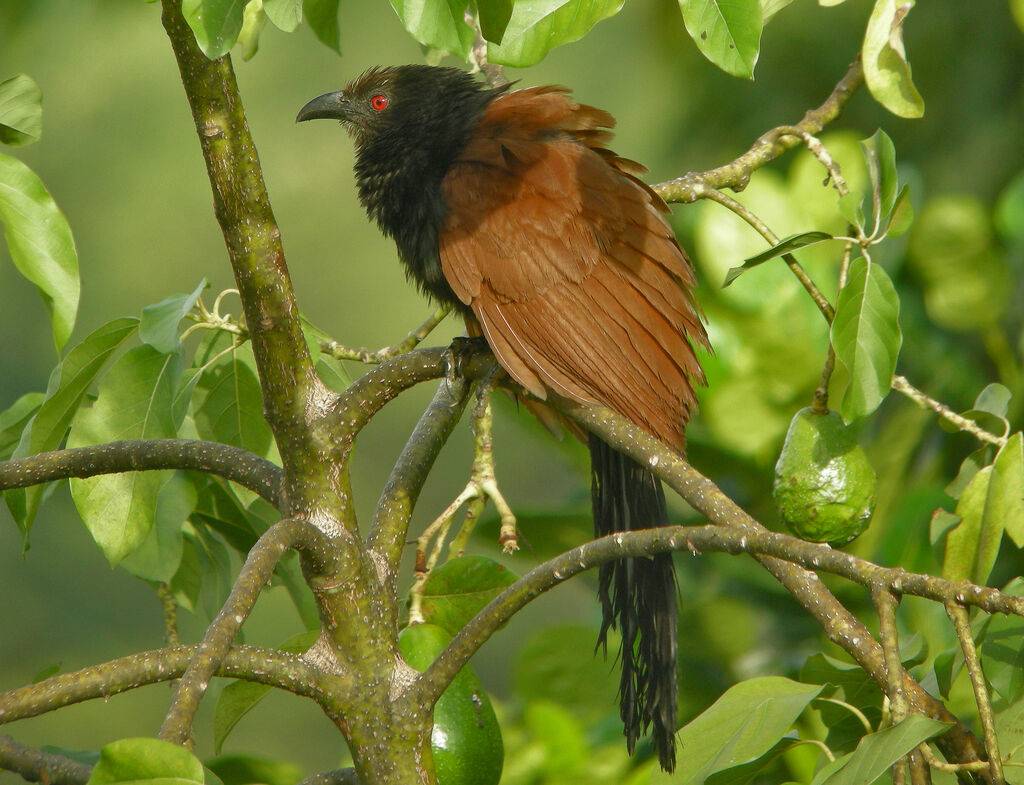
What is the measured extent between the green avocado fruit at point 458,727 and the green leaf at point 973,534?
14.4 inches

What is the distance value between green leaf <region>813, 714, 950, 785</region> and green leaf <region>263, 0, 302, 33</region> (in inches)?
18.5

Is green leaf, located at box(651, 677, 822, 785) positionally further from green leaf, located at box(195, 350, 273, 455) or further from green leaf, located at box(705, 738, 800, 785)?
green leaf, located at box(195, 350, 273, 455)

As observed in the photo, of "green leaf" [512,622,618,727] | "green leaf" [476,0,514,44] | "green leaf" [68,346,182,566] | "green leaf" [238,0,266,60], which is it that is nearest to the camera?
"green leaf" [476,0,514,44]

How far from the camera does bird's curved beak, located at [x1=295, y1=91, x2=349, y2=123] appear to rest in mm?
1411

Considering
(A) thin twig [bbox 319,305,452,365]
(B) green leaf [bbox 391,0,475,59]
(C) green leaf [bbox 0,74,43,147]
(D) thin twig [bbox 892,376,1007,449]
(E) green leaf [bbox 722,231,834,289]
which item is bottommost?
(D) thin twig [bbox 892,376,1007,449]

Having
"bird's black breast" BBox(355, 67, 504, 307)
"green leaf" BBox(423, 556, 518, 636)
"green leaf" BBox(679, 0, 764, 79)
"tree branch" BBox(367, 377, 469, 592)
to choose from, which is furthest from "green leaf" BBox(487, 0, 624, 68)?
"bird's black breast" BBox(355, 67, 504, 307)

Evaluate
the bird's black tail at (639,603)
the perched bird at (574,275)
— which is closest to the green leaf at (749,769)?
the bird's black tail at (639,603)

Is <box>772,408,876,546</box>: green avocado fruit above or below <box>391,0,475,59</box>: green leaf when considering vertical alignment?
below

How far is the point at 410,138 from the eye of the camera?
51.5 inches

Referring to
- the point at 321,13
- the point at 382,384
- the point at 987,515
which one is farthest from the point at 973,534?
the point at 321,13

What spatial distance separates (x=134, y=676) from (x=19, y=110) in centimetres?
43

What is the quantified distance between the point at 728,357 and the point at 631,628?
1.79 ft

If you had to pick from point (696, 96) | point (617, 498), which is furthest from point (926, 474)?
point (696, 96)

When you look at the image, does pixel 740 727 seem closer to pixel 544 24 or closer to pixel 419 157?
pixel 544 24
